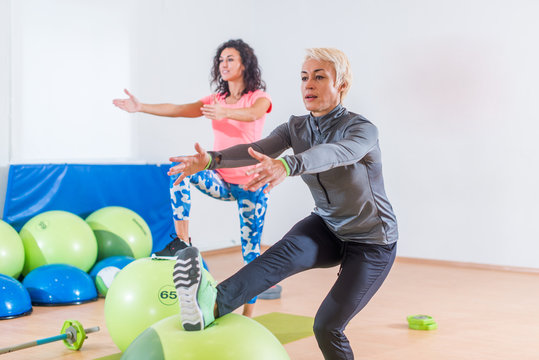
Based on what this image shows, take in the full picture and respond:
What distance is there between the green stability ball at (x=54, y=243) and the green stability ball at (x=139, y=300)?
1598 millimetres

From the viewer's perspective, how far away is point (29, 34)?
205 inches

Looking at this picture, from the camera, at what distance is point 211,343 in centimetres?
203

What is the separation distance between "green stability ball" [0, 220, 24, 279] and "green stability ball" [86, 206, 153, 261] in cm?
71

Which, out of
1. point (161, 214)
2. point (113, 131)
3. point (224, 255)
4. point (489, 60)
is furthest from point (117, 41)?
point (489, 60)

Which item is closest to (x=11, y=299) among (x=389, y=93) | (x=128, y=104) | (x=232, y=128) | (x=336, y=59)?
(x=128, y=104)

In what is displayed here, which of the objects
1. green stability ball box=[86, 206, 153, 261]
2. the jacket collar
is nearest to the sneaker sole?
the jacket collar

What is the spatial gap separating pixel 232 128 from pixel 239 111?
224mm

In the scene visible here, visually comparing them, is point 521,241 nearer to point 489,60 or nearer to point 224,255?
point 489,60

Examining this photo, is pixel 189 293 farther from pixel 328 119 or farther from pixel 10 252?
pixel 10 252

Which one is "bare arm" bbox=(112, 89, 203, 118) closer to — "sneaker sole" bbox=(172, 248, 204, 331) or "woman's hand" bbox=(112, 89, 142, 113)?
"woman's hand" bbox=(112, 89, 142, 113)

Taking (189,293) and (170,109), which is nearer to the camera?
(189,293)

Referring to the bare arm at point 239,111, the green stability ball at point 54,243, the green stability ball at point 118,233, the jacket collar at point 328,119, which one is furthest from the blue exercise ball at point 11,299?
the jacket collar at point 328,119

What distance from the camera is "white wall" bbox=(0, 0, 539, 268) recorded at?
545 cm

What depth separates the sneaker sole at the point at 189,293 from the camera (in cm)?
211
